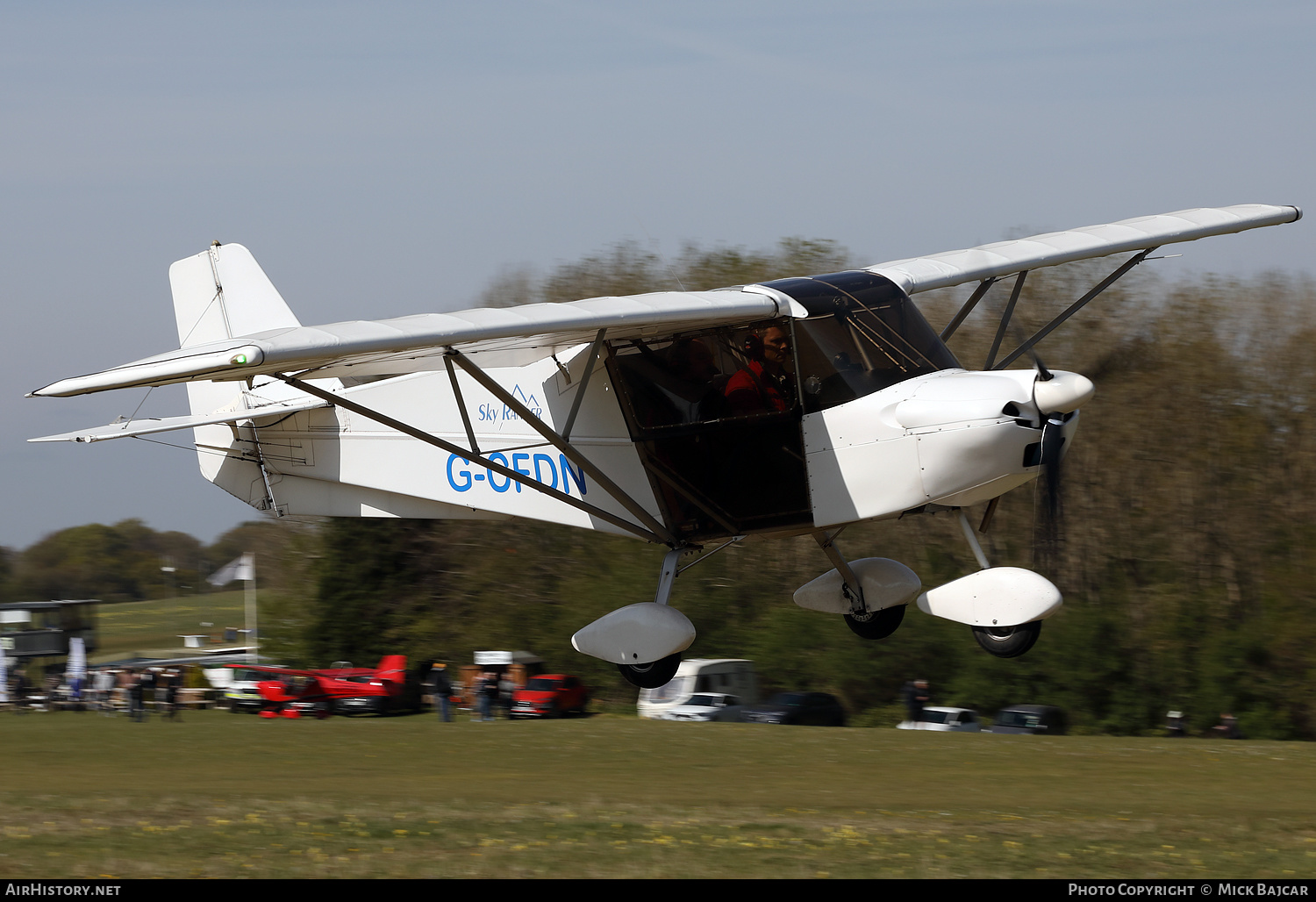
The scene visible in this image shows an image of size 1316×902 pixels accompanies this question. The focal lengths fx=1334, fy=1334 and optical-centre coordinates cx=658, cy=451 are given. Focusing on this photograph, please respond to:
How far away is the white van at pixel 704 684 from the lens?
92.3ft

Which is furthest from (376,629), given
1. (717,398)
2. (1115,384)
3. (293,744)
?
(717,398)

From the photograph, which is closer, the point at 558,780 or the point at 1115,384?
the point at 558,780

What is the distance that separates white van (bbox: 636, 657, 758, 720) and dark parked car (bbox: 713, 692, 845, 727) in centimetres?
133

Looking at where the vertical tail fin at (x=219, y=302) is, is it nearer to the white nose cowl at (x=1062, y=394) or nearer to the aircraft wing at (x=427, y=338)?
the aircraft wing at (x=427, y=338)

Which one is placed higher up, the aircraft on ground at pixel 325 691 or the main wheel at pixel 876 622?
the main wheel at pixel 876 622

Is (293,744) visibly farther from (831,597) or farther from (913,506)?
(913,506)

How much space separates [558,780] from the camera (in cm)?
1642

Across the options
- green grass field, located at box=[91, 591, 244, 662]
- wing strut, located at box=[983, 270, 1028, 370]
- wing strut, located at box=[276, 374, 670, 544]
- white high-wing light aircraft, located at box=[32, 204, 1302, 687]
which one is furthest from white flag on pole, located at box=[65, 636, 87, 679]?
wing strut, located at box=[983, 270, 1028, 370]

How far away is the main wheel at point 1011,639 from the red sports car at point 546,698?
18713 millimetres

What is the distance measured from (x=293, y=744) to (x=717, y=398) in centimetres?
1243

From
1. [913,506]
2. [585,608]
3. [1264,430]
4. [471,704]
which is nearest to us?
[913,506]

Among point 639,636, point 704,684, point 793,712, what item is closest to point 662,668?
point 639,636

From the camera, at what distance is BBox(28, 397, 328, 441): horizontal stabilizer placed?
12.8 meters

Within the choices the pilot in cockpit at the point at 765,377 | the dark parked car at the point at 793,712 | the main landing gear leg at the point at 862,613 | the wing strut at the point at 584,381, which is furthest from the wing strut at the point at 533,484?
the dark parked car at the point at 793,712
